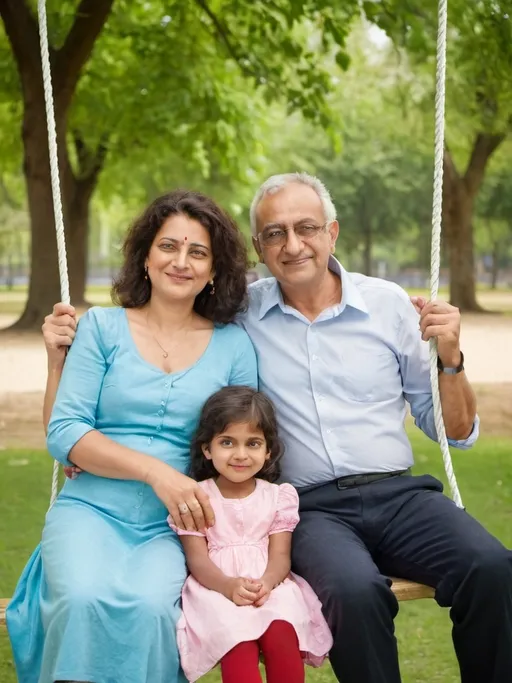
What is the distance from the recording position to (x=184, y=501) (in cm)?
288

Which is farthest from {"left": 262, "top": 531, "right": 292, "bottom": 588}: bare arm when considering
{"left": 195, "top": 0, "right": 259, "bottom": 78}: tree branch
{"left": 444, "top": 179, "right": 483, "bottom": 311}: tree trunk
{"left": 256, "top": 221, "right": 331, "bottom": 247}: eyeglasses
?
{"left": 444, "top": 179, "right": 483, "bottom": 311}: tree trunk

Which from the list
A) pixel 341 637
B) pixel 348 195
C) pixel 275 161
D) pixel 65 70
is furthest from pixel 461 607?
pixel 348 195

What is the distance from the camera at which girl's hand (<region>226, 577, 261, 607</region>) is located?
9.11ft

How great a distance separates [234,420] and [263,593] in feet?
1.65

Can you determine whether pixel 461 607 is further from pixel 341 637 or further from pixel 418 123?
pixel 418 123

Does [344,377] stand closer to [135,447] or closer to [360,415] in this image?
[360,415]

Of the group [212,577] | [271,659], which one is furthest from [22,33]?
[271,659]

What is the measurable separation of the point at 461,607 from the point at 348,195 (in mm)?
36863

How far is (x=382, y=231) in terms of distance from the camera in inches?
1617

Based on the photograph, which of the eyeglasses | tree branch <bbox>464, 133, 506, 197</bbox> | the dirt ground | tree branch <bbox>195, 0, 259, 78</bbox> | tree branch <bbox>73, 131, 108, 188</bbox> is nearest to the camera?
the eyeglasses

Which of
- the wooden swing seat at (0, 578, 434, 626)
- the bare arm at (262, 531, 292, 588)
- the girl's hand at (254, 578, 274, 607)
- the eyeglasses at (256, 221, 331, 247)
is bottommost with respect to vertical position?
the wooden swing seat at (0, 578, 434, 626)

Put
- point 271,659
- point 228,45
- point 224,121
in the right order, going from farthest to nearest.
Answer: point 224,121, point 228,45, point 271,659

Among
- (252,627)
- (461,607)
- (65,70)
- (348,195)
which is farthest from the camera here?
(348,195)

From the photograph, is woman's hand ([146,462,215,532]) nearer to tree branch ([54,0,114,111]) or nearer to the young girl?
the young girl
